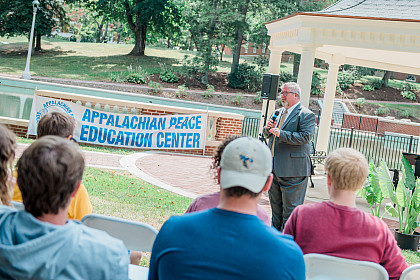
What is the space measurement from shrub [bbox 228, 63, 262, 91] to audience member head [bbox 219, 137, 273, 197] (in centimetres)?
3860

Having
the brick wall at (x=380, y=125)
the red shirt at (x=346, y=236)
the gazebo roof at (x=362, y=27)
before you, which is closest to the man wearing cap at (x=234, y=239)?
the red shirt at (x=346, y=236)

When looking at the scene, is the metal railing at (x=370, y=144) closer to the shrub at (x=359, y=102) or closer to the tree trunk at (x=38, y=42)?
the shrub at (x=359, y=102)

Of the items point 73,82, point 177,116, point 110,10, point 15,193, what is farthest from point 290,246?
point 110,10

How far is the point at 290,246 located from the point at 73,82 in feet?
122

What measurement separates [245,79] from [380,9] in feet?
99.0

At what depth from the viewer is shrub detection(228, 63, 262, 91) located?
133ft

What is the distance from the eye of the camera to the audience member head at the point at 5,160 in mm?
2410

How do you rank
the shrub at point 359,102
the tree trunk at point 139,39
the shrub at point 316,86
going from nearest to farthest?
the shrub at point 359,102, the shrub at point 316,86, the tree trunk at point 139,39

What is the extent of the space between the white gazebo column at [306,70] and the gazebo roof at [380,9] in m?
0.86

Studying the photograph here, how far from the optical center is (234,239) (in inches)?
85.0

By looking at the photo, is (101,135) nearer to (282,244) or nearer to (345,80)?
(282,244)

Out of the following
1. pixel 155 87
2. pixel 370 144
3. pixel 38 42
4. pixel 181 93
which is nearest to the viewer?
pixel 370 144

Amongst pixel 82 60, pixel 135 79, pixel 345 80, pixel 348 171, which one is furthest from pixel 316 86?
pixel 348 171

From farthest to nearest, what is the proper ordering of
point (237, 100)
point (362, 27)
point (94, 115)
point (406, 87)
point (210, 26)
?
point (406, 87)
point (210, 26)
point (237, 100)
point (94, 115)
point (362, 27)
